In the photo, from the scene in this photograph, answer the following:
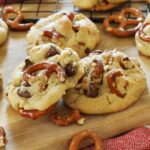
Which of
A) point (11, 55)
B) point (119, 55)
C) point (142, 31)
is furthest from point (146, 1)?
point (11, 55)

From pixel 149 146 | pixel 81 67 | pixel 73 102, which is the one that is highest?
pixel 81 67

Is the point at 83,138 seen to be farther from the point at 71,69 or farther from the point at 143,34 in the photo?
the point at 143,34

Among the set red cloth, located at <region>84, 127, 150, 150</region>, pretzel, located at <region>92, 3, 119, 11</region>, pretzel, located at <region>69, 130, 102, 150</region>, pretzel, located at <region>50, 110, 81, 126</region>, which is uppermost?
pretzel, located at <region>92, 3, 119, 11</region>

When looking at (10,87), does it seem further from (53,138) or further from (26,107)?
(53,138)

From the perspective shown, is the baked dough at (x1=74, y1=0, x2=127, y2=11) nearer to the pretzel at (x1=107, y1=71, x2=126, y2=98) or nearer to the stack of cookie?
the stack of cookie

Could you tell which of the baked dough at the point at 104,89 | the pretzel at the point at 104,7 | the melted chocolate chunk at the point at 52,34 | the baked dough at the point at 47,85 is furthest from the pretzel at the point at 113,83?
the pretzel at the point at 104,7

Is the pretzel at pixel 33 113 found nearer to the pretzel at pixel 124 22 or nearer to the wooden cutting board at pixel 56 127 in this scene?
the wooden cutting board at pixel 56 127

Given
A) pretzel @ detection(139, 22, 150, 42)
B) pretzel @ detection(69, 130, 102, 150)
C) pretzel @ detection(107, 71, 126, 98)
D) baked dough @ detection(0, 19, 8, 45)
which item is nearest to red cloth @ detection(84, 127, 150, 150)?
pretzel @ detection(69, 130, 102, 150)
